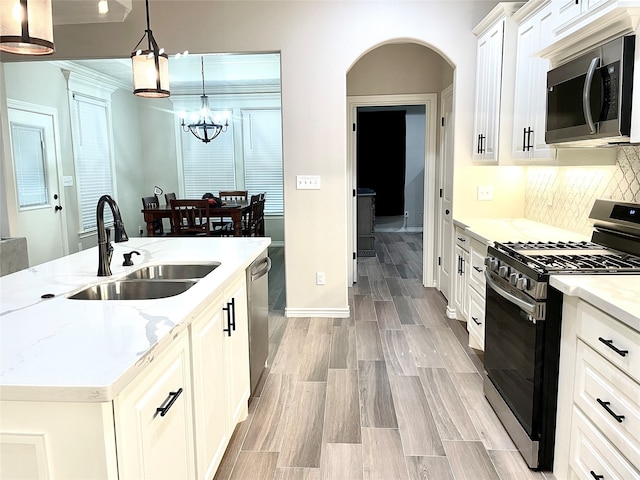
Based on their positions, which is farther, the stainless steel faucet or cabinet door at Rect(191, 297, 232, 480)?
the stainless steel faucet

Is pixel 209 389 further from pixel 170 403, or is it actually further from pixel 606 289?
pixel 606 289

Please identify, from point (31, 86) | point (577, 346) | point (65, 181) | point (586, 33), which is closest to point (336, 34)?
point (586, 33)

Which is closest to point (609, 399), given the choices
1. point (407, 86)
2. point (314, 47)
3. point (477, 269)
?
point (477, 269)

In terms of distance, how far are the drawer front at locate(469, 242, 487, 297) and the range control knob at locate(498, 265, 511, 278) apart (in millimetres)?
655

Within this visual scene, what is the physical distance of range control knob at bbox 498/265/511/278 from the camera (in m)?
2.33

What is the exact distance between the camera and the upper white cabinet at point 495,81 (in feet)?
10.9

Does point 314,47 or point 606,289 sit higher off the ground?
point 314,47

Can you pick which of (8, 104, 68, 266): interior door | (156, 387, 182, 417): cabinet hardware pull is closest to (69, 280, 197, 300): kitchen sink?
(156, 387, 182, 417): cabinet hardware pull

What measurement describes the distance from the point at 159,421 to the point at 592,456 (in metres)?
1.52

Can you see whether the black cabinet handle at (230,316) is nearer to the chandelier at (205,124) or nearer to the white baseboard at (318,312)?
the white baseboard at (318,312)

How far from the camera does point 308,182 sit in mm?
4180

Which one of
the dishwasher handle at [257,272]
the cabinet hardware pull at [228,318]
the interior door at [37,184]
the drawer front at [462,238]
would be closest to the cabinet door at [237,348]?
the cabinet hardware pull at [228,318]

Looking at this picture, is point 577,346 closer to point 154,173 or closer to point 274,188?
point 274,188

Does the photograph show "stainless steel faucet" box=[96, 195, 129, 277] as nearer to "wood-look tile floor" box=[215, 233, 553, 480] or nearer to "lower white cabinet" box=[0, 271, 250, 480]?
"lower white cabinet" box=[0, 271, 250, 480]
